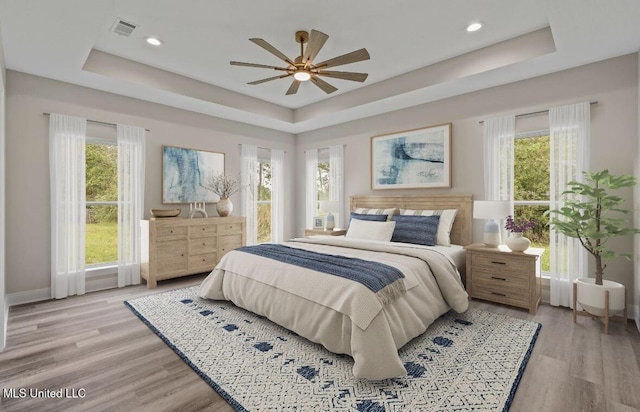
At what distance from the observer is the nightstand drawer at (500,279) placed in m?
3.25

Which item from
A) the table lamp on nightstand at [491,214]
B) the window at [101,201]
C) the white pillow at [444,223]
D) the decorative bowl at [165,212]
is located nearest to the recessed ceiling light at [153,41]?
the window at [101,201]

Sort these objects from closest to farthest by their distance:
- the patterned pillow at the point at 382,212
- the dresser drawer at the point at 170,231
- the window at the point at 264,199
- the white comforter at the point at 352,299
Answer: the white comforter at the point at 352,299 → the dresser drawer at the point at 170,231 → the patterned pillow at the point at 382,212 → the window at the point at 264,199

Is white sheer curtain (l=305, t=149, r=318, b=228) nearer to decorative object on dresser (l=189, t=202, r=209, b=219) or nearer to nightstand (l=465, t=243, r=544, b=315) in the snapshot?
decorative object on dresser (l=189, t=202, r=209, b=219)

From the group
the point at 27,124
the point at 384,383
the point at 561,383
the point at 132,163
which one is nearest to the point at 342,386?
the point at 384,383

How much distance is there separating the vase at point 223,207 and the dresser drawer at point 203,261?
66 cm

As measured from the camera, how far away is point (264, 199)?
6152mm

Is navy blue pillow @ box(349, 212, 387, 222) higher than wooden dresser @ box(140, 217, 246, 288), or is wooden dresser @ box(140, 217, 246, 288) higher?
navy blue pillow @ box(349, 212, 387, 222)

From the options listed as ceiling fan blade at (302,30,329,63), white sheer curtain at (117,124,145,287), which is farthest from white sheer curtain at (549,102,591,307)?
white sheer curtain at (117,124,145,287)

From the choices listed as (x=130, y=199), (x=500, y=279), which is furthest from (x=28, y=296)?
(x=500, y=279)

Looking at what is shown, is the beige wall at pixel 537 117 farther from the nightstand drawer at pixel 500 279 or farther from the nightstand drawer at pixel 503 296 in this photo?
the nightstand drawer at pixel 503 296

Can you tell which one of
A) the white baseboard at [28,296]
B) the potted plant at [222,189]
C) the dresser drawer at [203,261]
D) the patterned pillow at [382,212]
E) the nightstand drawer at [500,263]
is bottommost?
the white baseboard at [28,296]

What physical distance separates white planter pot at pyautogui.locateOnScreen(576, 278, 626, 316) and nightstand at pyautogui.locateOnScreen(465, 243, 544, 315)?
375mm

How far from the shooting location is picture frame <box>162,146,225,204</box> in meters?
4.75

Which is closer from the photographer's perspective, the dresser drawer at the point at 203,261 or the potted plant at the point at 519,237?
the potted plant at the point at 519,237
